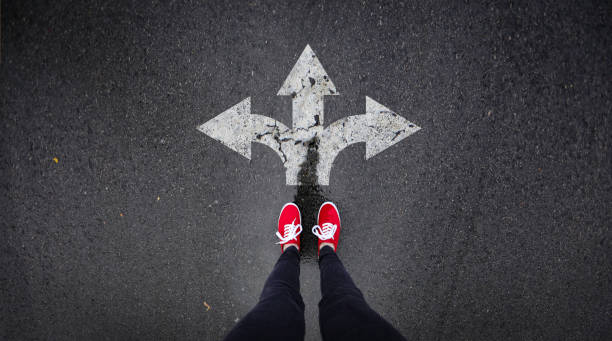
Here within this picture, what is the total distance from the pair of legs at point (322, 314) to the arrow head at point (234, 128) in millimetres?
927

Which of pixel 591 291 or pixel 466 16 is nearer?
pixel 466 16

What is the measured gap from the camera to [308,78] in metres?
1.89

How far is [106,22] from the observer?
1.89 meters

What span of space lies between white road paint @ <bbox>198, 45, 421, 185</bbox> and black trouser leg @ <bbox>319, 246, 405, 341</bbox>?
0.74 m

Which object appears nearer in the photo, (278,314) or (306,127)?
(278,314)

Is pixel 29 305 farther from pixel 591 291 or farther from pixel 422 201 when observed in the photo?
pixel 591 291

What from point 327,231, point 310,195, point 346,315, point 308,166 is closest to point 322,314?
point 346,315

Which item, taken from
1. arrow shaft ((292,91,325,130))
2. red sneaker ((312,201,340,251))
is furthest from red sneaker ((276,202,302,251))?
arrow shaft ((292,91,325,130))

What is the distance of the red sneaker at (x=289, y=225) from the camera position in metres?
1.90

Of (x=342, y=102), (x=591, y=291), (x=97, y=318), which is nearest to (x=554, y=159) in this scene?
(x=591, y=291)

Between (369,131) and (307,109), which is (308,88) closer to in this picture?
(307,109)

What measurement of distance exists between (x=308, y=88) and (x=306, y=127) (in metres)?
0.29

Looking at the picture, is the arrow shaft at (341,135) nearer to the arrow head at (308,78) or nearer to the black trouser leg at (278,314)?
the arrow head at (308,78)

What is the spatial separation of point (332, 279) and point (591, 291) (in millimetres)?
2142
